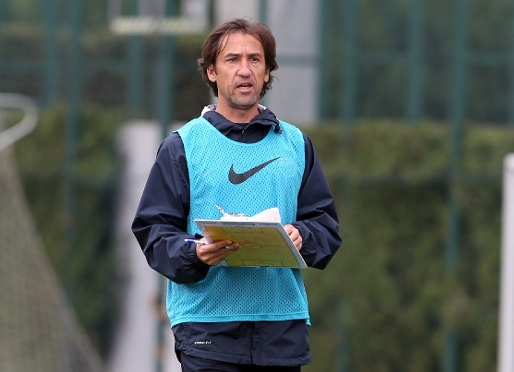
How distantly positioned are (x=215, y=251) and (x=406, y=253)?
599cm

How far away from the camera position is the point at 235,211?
3650 mm

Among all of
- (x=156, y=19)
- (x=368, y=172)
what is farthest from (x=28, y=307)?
(x=368, y=172)

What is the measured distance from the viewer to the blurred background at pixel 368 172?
9.15 metres

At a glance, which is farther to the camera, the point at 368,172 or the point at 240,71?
the point at 368,172

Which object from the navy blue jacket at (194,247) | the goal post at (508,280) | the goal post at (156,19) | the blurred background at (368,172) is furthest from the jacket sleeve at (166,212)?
the goal post at (156,19)

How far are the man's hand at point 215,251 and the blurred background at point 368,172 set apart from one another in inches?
229

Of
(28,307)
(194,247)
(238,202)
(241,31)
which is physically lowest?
(28,307)

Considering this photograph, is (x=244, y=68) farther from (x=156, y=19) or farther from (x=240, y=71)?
(x=156, y=19)

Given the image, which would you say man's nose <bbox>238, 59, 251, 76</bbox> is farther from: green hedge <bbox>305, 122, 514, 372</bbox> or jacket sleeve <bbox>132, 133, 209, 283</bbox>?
green hedge <bbox>305, 122, 514, 372</bbox>

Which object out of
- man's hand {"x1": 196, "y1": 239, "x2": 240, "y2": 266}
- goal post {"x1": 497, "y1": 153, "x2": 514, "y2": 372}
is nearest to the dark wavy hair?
man's hand {"x1": 196, "y1": 239, "x2": 240, "y2": 266}

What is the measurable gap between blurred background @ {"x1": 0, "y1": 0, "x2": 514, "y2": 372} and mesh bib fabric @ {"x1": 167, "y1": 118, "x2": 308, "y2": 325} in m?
5.53

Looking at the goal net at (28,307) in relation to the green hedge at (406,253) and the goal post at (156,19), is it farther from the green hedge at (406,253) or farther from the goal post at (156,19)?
the green hedge at (406,253)

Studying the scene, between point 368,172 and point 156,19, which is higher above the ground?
point 156,19

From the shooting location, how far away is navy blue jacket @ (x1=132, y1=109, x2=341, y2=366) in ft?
11.7
